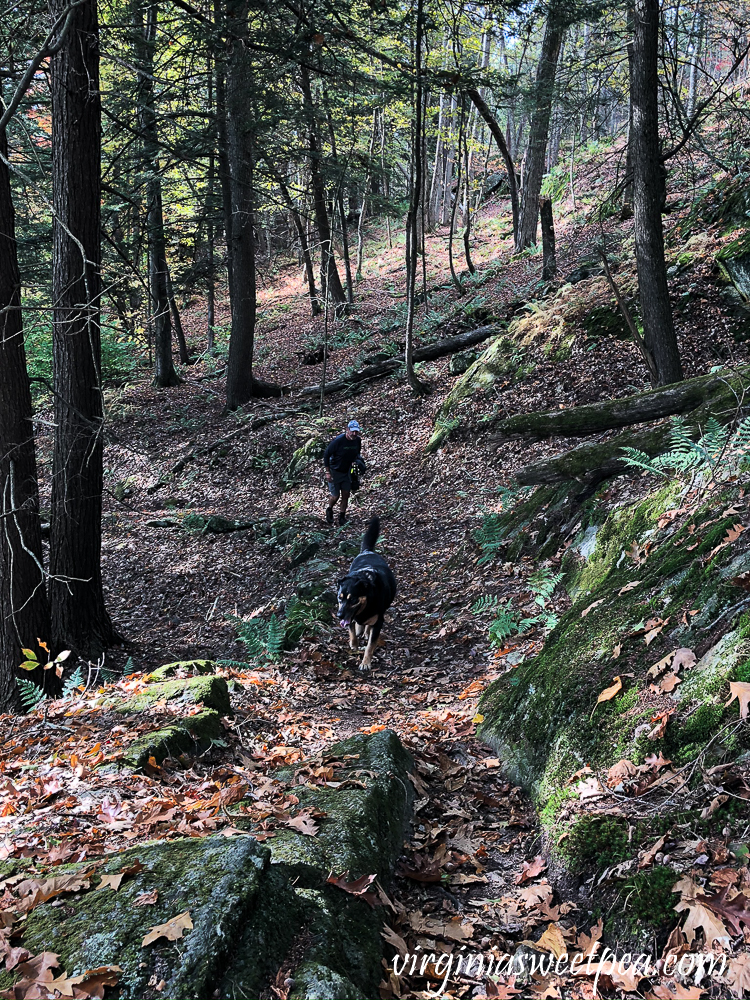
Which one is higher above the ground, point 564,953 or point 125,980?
point 125,980

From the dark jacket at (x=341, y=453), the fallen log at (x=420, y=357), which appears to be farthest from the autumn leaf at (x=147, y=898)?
the fallen log at (x=420, y=357)

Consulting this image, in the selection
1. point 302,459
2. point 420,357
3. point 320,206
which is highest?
point 320,206

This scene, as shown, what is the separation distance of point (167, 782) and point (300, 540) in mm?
6927

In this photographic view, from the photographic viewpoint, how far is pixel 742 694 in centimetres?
267

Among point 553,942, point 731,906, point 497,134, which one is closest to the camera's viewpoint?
point 731,906

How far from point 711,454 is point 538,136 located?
61.3ft

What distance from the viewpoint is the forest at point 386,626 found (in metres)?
2.39

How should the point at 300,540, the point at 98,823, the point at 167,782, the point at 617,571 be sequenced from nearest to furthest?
Result: the point at 98,823 < the point at 167,782 < the point at 617,571 < the point at 300,540

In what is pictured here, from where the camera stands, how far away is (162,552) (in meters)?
12.1

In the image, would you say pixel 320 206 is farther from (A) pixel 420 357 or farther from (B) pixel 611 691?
(B) pixel 611 691

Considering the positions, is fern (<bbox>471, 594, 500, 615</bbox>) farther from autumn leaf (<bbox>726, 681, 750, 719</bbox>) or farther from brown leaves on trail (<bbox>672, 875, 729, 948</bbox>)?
brown leaves on trail (<bbox>672, 875, 729, 948</bbox>)

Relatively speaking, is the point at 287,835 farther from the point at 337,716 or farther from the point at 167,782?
the point at 337,716

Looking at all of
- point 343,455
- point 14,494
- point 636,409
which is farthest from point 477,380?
point 14,494

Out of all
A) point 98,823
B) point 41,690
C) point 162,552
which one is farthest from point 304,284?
Answer: point 98,823
